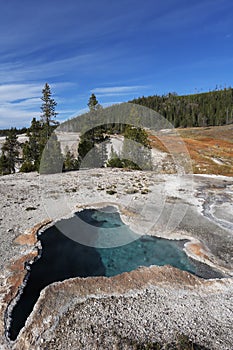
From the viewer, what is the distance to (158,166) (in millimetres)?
56250

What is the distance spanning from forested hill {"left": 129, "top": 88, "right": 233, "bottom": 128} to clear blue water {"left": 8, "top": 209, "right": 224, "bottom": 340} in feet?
491

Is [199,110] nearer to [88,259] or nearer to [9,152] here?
[9,152]

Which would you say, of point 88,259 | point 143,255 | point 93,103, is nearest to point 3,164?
point 93,103

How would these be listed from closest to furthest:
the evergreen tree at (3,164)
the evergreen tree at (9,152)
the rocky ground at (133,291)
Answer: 1. the rocky ground at (133,291)
2. the evergreen tree at (9,152)
3. the evergreen tree at (3,164)

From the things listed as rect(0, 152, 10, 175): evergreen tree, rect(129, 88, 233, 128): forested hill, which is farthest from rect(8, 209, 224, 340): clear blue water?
rect(129, 88, 233, 128): forested hill

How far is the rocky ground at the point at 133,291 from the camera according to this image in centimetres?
1059

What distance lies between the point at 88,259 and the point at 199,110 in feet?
574

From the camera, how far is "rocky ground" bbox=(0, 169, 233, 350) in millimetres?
10586

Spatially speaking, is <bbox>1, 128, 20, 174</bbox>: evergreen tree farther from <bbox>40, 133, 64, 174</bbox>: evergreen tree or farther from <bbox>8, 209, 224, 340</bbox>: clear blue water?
<bbox>8, 209, 224, 340</bbox>: clear blue water

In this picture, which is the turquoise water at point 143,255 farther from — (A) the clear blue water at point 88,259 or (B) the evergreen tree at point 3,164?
(B) the evergreen tree at point 3,164

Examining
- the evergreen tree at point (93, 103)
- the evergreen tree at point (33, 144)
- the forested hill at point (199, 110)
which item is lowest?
the evergreen tree at point (33, 144)

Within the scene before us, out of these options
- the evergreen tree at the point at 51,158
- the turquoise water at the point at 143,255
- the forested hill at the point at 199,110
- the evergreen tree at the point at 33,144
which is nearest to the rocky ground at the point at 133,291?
the turquoise water at the point at 143,255

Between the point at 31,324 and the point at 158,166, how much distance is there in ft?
158

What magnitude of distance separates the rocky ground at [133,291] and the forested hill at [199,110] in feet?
462
